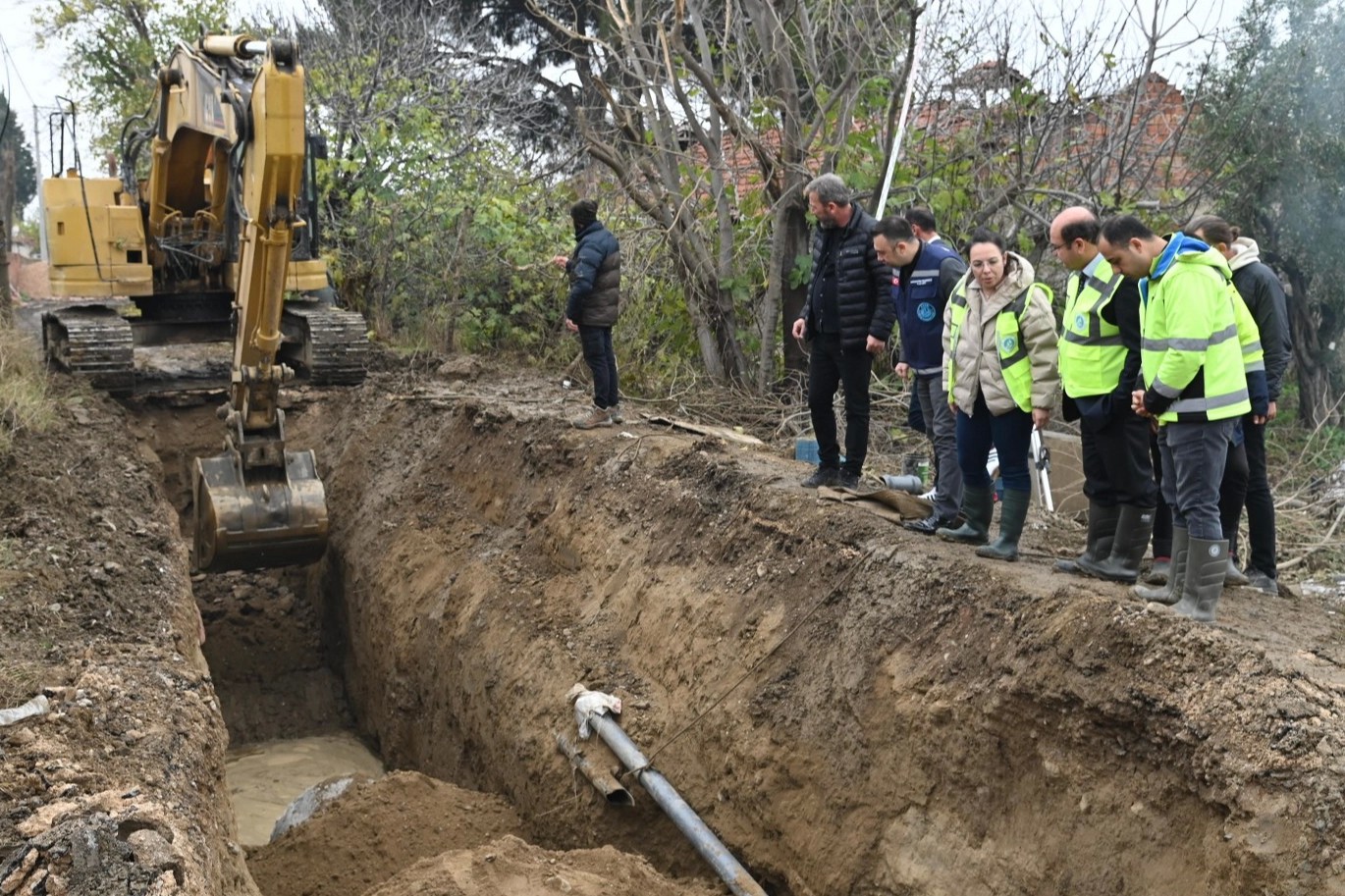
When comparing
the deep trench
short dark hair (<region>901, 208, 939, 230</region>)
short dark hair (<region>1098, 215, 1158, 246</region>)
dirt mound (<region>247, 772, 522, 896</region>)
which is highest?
short dark hair (<region>901, 208, 939, 230</region>)

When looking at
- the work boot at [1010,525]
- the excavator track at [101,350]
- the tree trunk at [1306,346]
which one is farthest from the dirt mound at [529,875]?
the tree trunk at [1306,346]

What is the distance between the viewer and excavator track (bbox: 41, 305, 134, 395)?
10953mm

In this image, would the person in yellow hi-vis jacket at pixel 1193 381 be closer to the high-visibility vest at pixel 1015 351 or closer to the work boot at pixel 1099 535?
the work boot at pixel 1099 535

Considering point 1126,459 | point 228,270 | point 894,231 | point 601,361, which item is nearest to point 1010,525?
point 1126,459

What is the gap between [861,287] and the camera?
7070mm

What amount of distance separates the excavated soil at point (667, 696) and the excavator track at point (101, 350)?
0.95 feet

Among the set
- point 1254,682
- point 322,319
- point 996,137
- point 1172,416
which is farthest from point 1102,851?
point 322,319

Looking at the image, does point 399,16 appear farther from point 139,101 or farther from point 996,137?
point 996,137

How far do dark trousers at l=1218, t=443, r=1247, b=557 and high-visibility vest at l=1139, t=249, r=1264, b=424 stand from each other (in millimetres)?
576

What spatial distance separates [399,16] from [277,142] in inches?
574

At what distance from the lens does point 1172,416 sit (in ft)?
17.2

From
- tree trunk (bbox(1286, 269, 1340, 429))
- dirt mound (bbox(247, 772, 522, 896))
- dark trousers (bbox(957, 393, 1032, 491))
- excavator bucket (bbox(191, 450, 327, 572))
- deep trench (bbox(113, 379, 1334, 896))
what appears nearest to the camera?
deep trench (bbox(113, 379, 1334, 896))

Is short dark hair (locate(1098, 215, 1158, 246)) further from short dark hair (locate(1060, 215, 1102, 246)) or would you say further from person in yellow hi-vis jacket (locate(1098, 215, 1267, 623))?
short dark hair (locate(1060, 215, 1102, 246))

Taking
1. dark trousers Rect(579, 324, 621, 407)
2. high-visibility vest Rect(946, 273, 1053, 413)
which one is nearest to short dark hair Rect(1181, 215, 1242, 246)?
high-visibility vest Rect(946, 273, 1053, 413)
